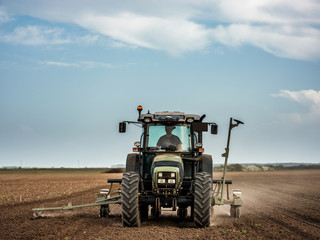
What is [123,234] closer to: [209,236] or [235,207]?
[209,236]

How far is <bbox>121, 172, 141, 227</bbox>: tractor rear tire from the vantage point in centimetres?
1190

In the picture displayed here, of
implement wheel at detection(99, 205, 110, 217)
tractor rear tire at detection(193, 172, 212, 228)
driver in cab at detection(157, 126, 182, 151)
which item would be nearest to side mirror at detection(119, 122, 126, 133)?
driver in cab at detection(157, 126, 182, 151)

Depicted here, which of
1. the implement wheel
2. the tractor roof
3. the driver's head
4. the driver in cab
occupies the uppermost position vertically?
the tractor roof

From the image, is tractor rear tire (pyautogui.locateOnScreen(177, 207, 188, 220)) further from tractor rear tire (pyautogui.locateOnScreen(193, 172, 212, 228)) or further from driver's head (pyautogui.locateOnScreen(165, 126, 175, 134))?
driver's head (pyautogui.locateOnScreen(165, 126, 175, 134))

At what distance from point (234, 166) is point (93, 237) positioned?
12079 cm

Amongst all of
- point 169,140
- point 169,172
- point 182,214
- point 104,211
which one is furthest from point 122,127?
point 182,214

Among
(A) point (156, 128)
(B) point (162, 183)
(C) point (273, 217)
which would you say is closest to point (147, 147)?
(A) point (156, 128)

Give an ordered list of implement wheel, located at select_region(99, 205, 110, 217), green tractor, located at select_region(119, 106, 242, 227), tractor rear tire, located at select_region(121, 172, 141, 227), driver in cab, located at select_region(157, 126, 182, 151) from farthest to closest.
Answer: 1. implement wheel, located at select_region(99, 205, 110, 217)
2. driver in cab, located at select_region(157, 126, 182, 151)
3. green tractor, located at select_region(119, 106, 242, 227)
4. tractor rear tire, located at select_region(121, 172, 141, 227)

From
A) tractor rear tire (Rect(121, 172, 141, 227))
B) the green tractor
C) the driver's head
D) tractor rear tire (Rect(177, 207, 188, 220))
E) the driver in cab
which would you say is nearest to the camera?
tractor rear tire (Rect(121, 172, 141, 227))

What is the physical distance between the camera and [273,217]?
15289 mm

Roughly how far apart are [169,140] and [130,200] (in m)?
2.42

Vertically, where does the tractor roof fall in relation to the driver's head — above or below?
above

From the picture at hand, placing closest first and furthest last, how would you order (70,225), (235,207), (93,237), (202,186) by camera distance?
(93,237) < (202,186) < (70,225) < (235,207)

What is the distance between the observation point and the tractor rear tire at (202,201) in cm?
1194
